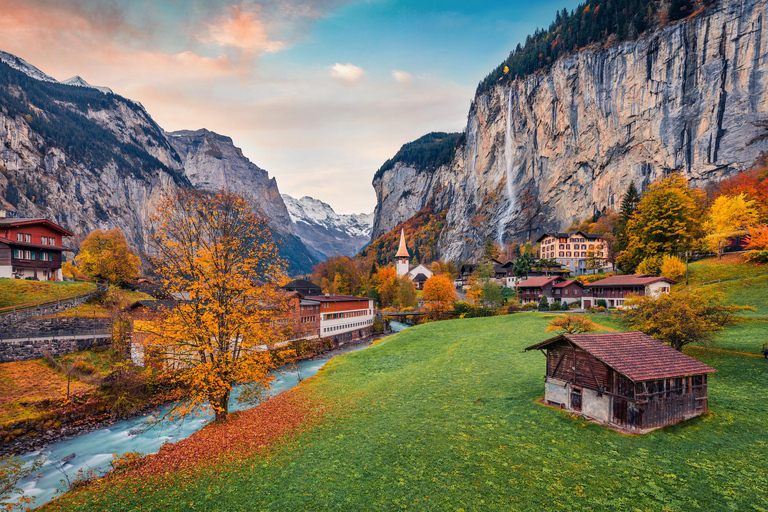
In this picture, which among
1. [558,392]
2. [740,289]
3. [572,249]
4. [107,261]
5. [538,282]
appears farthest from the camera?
[572,249]

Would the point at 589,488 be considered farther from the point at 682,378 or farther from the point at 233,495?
the point at 233,495

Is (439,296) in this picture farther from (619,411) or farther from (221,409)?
(221,409)

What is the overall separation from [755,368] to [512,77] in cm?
16312

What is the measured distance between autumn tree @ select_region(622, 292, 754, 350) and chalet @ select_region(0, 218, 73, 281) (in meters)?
64.6

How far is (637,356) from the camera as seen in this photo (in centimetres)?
1686

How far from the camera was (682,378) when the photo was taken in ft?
55.0

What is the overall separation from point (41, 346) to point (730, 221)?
292ft

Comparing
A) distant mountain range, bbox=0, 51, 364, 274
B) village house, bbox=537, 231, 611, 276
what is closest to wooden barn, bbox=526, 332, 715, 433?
village house, bbox=537, 231, 611, 276

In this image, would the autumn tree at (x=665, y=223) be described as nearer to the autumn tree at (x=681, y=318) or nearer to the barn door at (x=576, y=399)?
the autumn tree at (x=681, y=318)

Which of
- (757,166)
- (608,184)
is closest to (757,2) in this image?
(757,166)

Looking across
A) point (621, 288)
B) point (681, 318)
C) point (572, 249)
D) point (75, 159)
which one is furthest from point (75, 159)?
point (681, 318)

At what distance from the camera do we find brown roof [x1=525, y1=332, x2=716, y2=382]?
1572 cm

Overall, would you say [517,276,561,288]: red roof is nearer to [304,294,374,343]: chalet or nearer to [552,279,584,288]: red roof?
[552,279,584,288]: red roof

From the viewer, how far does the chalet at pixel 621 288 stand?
4712 cm
